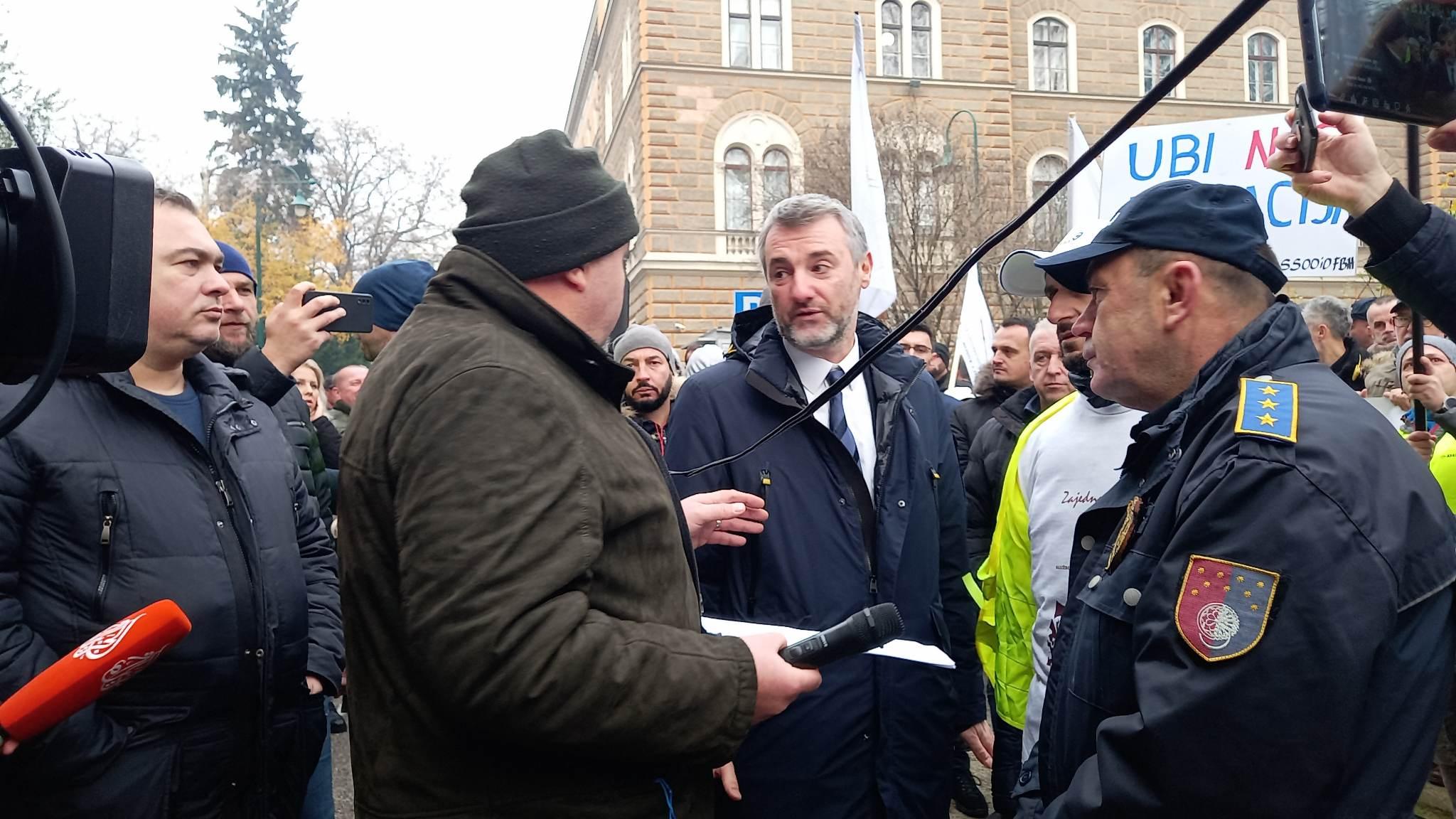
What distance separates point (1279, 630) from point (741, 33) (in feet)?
87.6

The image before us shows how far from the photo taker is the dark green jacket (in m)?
1.58

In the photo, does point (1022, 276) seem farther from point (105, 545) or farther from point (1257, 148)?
point (1257, 148)

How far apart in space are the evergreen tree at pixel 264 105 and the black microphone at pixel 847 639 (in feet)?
142

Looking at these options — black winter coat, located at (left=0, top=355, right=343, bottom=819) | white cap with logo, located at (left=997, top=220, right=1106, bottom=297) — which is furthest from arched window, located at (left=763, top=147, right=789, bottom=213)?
black winter coat, located at (left=0, top=355, right=343, bottom=819)

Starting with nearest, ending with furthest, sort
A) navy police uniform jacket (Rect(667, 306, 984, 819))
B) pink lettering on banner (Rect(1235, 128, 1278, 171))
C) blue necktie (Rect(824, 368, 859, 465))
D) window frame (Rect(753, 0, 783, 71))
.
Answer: navy police uniform jacket (Rect(667, 306, 984, 819)), blue necktie (Rect(824, 368, 859, 465)), pink lettering on banner (Rect(1235, 128, 1278, 171)), window frame (Rect(753, 0, 783, 71))

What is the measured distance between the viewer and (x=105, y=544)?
232 centimetres

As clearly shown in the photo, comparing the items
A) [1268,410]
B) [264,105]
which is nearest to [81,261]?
[1268,410]

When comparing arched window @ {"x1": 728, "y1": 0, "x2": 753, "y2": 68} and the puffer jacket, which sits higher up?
arched window @ {"x1": 728, "y1": 0, "x2": 753, "y2": 68}

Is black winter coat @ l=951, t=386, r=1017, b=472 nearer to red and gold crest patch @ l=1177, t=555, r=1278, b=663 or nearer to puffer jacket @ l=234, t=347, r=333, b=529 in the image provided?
puffer jacket @ l=234, t=347, r=333, b=529

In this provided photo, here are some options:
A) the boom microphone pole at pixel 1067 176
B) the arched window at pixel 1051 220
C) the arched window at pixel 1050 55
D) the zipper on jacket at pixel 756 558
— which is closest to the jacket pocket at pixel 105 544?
the boom microphone pole at pixel 1067 176

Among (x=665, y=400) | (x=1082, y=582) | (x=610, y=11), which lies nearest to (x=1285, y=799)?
(x=1082, y=582)

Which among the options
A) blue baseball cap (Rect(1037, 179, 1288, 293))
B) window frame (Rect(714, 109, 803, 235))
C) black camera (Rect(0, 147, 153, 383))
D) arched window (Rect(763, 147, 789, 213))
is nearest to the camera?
black camera (Rect(0, 147, 153, 383))

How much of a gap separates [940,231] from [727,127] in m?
6.40

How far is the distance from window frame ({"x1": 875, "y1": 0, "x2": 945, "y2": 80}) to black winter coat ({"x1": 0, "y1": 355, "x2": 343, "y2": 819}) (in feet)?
86.7
